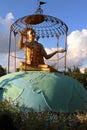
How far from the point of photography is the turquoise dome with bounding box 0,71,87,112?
12.3m

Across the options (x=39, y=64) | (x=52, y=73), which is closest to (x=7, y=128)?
(x=52, y=73)

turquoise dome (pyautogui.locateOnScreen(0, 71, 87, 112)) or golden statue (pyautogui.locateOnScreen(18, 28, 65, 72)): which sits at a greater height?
golden statue (pyautogui.locateOnScreen(18, 28, 65, 72))

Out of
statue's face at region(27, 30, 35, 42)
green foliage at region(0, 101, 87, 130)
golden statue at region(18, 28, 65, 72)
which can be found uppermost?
statue's face at region(27, 30, 35, 42)

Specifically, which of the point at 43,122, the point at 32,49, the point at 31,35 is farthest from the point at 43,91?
the point at 43,122

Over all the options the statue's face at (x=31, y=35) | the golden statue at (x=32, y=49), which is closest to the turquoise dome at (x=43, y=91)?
the golden statue at (x=32, y=49)

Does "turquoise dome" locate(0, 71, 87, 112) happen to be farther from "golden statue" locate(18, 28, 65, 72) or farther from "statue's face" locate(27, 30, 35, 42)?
"statue's face" locate(27, 30, 35, 42)

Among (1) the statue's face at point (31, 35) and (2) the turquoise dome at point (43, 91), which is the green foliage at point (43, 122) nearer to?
(2) the turquoise dome at point (43, 91)

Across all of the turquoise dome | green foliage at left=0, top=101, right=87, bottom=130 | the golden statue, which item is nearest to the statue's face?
the golden statue

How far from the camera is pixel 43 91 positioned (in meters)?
12.6

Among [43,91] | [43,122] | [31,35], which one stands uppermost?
[31,35]

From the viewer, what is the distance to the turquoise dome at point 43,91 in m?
12.3

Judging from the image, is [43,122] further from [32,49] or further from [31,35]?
[31,35]

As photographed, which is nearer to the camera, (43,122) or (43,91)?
(43,122)

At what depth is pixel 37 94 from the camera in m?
12.4
